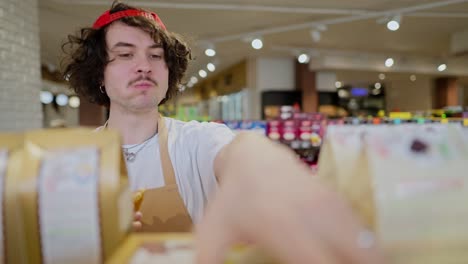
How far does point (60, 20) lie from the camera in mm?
6484

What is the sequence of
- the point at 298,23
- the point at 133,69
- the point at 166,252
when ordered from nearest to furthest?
the point at 166,252
the point at 133,69
the point at 298,23

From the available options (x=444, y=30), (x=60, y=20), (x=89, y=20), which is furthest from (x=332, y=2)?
(x=60, y=20)

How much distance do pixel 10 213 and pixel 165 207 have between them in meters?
0.53

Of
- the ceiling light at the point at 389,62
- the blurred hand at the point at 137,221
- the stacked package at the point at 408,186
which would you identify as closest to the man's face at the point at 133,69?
the blurred hand at the point at 137,221

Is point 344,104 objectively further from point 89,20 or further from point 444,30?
point 89,20

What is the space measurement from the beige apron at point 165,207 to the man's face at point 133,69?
162 millimetres

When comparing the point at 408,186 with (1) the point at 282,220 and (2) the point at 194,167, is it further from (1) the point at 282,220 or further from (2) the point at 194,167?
(2) the point at 194,167

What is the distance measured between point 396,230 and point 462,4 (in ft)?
22.2

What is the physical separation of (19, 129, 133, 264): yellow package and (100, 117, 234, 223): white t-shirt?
61 cm

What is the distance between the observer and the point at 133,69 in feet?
3.68

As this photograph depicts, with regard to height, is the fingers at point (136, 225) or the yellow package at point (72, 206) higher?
the yellow package at point (72, 206)

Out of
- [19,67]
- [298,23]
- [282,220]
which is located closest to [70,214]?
[282,220]

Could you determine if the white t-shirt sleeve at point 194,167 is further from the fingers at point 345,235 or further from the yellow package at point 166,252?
the fingers at point 345,235

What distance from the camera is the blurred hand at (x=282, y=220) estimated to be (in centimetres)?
36
